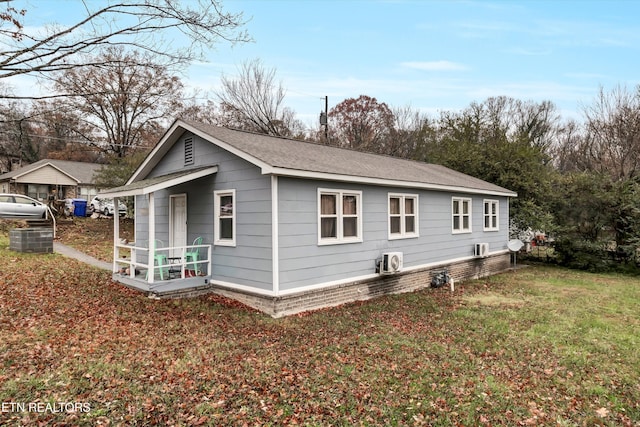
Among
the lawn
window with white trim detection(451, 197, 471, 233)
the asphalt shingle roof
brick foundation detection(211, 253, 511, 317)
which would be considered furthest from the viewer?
window with white trim detection(451, 197, 471, 233)

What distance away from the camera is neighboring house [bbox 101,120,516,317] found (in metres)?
7.44

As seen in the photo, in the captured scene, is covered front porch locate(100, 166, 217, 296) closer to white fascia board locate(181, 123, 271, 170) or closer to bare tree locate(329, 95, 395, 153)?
white fascia board locate(181, 123, 271, 170)

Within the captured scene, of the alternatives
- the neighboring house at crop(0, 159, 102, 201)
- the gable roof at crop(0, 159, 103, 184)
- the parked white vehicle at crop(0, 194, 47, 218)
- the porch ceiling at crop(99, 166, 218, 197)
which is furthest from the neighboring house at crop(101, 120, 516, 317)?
the gable roof at crop(0, 159, 103, 184)

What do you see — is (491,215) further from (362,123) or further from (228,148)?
A: (362,123)

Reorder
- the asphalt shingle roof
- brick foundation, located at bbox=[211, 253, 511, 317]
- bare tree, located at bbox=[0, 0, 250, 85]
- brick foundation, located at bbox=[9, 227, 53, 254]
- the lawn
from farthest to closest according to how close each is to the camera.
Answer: brick foundation, located at bbox=[9, 227, 53, 254]
the asphalt shingle roof
brick foundation, located at bbox=[211, 253, 511, 317]
bare tree, located at bbox=[0, 0, 250, 85]
the lawn

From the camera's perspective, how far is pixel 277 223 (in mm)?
7203

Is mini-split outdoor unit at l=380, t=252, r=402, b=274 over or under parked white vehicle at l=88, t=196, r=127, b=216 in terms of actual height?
under

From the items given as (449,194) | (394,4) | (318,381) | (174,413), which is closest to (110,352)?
(174,413)

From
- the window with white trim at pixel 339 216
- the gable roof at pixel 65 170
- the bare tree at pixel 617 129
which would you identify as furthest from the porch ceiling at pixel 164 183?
the gable roof at pixel 65 170

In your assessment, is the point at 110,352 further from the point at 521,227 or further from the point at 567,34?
the point at 521,227

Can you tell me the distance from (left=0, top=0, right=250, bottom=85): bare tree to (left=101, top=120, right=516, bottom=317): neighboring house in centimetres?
248

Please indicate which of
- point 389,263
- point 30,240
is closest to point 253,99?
point 30,240

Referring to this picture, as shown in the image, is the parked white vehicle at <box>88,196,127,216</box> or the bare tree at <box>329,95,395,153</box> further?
the bare tree at <box>329,95,395,153</box>

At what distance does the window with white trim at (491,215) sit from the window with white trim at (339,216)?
778 cm
